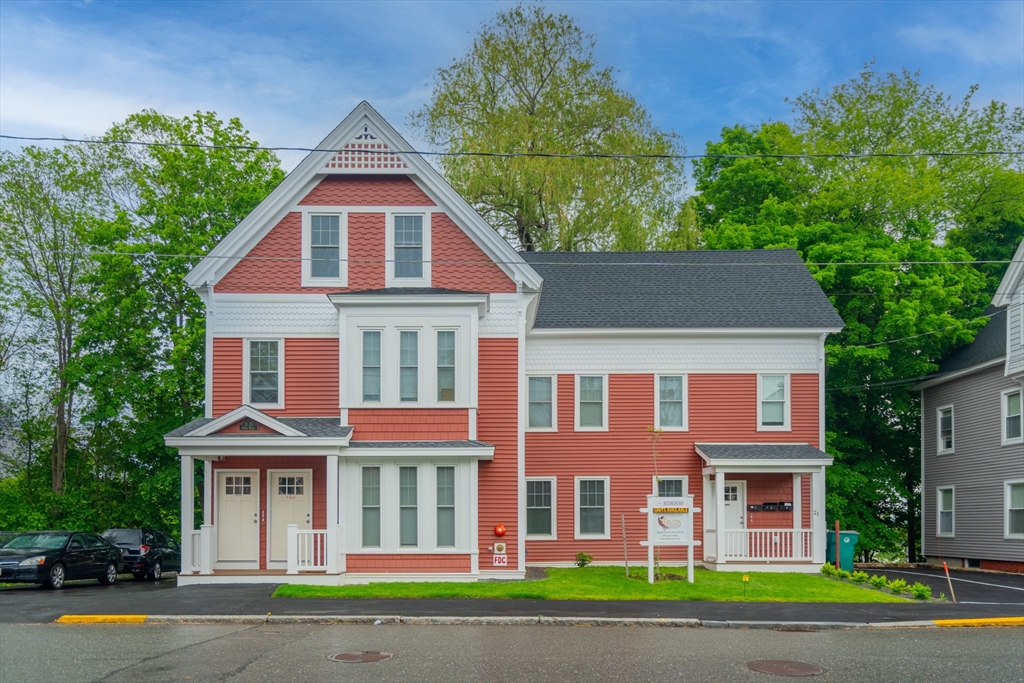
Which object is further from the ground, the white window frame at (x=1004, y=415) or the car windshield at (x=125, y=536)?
the white window frame at (x=1004, y=415)

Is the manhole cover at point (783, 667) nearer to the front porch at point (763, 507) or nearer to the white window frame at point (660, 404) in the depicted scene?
the front porch at point (763, 507)

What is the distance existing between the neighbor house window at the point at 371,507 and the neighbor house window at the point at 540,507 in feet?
19.6

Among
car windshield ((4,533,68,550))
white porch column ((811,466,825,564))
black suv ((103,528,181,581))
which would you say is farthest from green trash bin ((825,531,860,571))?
car windshield ((4,533,68,550))

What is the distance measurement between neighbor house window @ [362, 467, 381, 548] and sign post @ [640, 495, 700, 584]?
607 centimetres

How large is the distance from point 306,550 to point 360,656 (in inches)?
424

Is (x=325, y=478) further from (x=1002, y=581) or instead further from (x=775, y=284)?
(x=1002, y=581)

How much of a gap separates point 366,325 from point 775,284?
13228mm

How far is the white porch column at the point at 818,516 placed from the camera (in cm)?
2778

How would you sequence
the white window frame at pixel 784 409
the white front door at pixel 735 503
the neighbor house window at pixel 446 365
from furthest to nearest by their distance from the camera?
the white window frame at pixel 784 409, the white front door at pixel 735 503, the neighbor house window at pixel 446 365

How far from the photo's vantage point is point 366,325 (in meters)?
24.7

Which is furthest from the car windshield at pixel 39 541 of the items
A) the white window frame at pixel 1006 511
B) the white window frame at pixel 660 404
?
the white window frame at pixel 1006 511

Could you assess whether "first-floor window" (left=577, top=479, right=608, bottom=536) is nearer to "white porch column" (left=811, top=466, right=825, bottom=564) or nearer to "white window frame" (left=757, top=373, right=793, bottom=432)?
"white window frame" (left=757, top=373, right=793, bottom=432)

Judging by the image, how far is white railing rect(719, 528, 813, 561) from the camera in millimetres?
27438

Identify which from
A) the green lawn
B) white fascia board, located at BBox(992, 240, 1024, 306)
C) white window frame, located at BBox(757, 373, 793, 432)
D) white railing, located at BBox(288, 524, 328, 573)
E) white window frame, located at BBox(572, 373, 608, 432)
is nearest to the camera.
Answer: the green lawn
